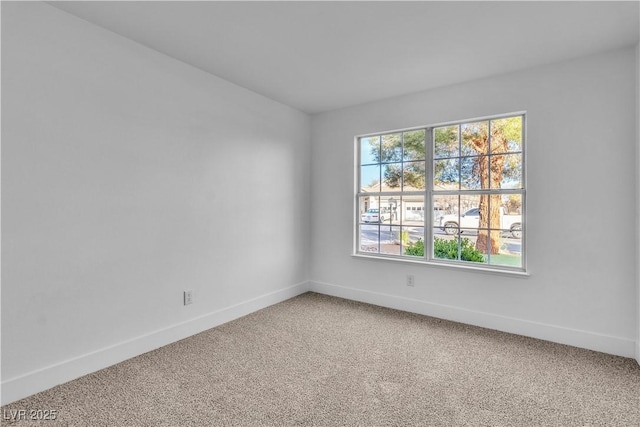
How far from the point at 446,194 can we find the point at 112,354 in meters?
3.25

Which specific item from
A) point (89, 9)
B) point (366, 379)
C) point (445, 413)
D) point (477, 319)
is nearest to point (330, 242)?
A: point (477, 319)

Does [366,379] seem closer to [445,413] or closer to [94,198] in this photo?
[445,413]

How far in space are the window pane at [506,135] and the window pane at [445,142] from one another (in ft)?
1.12

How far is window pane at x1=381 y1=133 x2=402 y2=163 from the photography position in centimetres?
368

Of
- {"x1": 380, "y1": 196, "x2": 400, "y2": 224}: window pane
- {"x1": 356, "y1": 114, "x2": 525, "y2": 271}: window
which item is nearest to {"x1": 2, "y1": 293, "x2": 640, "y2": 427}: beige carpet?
{"x1": 356, "y1": 114, "x2": 525, "y2": 271}: window

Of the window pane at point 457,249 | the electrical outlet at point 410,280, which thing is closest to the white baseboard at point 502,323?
the electrical outlet at point 410,280

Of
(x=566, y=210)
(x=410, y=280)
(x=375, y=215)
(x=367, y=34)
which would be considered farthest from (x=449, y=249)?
(x=367, y=34)

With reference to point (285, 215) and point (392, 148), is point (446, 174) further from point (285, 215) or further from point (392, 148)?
point (285, 215)

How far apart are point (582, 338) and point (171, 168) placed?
3670 millimetres

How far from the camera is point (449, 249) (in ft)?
11.0

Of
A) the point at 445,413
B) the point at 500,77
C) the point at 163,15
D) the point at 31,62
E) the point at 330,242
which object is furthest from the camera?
the point at 330,242

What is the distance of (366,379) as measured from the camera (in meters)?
→ 2.12

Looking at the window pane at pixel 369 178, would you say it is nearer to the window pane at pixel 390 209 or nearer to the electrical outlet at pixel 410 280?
the window pane at pixel 390 209

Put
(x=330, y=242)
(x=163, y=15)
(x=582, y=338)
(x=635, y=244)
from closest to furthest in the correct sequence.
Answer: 1. (x=163, y=15)
2. (x=635, y=244)
3. (x=582, y=338)
4. (x=330, y=242)
